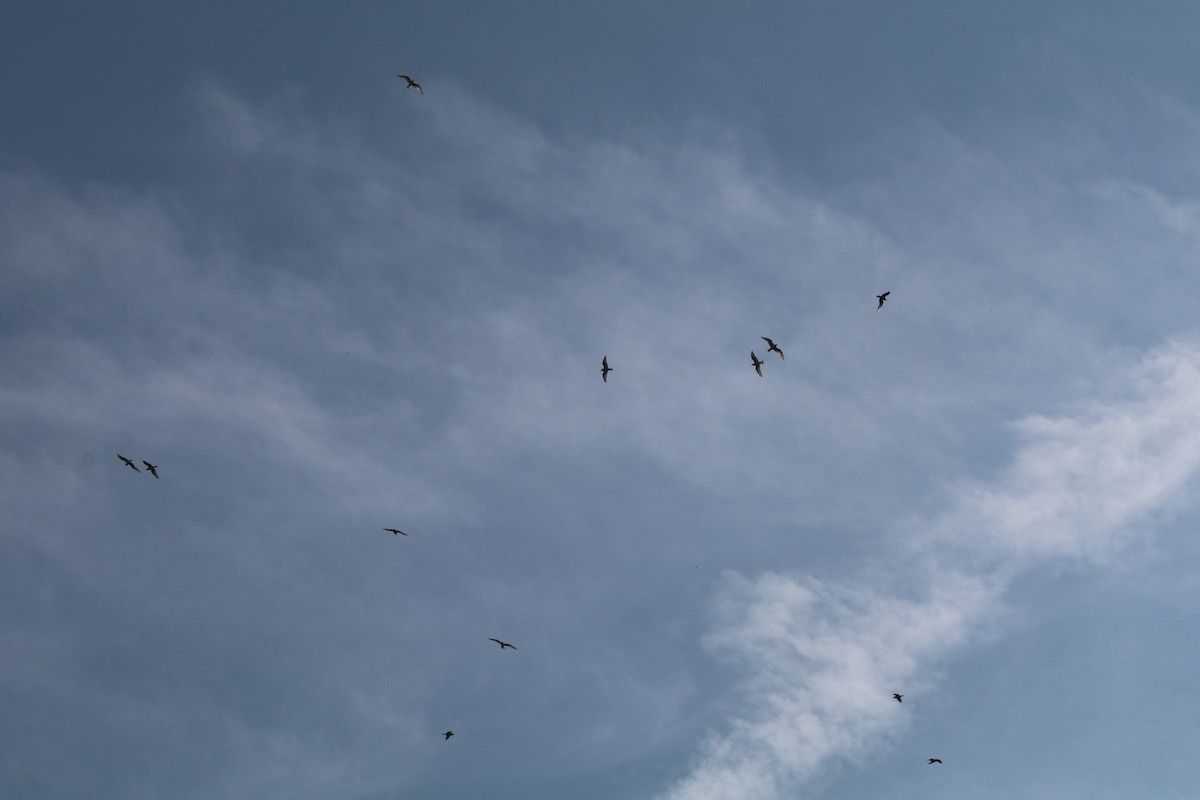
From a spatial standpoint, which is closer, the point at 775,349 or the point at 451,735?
the point at 775,349

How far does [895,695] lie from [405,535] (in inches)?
2824

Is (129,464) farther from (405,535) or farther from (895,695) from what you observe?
(895,695)

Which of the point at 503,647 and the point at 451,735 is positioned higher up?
the point at 503,647

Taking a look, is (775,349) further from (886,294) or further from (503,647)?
(503,647)

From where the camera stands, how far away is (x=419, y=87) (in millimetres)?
135000

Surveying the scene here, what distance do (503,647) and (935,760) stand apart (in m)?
64.7

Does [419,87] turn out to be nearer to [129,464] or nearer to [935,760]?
[129,464]

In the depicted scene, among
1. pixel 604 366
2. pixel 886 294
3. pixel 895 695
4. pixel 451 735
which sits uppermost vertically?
pixel 886 294

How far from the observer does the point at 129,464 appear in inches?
5492

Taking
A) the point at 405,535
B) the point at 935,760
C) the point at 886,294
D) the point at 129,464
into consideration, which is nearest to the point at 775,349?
the point at 886,294

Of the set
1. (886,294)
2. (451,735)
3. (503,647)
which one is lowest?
(451,735)

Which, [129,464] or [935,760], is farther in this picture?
[935,760]

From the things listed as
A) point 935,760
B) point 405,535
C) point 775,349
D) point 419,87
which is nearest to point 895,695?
point 935,760

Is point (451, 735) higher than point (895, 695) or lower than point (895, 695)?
lower
